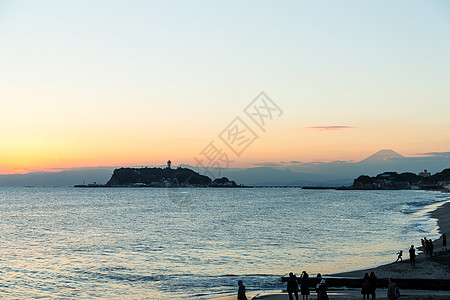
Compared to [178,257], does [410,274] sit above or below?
→ above

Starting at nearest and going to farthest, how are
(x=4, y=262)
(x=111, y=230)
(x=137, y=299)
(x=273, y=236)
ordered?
1. (x=137, y=299)
2. (x=4, y=262)
3. (x=273, y=236)
4. (x=111, y=230)

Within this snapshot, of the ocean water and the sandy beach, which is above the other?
the sandy beach

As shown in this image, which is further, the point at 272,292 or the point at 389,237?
the point at 389,237

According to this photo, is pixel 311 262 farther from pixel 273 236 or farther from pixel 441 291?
pixel 273 236

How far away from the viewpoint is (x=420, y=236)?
170ft

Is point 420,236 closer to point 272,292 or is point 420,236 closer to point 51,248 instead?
point 272,292

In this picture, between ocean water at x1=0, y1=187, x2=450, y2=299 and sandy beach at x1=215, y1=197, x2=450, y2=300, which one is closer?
sandy beach at x1=215, y1=197, x2=450, y2=300

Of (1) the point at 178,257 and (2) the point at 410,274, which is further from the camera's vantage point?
(1) the point at 178,257

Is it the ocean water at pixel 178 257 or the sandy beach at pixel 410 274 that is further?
the ocean water at pixel 178 257

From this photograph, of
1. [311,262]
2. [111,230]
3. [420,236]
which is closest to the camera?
[311,262]

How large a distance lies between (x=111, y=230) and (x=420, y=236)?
42.0 meters

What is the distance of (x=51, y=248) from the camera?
48125 millimetres

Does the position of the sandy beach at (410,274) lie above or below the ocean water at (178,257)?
above

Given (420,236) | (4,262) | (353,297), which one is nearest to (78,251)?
(4,262)
